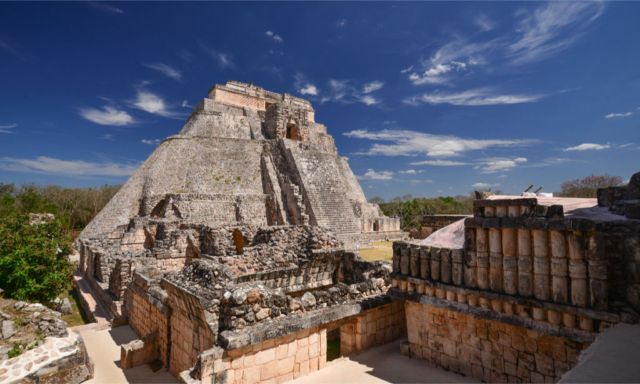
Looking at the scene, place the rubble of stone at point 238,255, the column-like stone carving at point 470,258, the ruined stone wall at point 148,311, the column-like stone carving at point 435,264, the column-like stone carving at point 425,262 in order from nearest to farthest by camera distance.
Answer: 1. the column-like stone carving at point 470,258
2. the rubble of stone at point 238,255
3. the column-like stone carving at point 435,264
4. the column-like stone carving at point 425,262
5. the ruined stone wall at point 148,311

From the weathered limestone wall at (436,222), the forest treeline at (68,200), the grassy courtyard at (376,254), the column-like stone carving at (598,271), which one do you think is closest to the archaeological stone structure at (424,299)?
the column-like stone carving at (598,271)

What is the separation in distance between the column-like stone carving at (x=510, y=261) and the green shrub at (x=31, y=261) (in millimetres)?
9806

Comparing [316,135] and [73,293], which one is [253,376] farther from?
[316,135]

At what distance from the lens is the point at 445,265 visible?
431cm

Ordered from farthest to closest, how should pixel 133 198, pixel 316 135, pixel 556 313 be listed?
pixel 316 135 → pixel 133 198 → pixel 556 313

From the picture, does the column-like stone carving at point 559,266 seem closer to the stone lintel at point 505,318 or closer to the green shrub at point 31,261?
the stone lintel at point 505,318

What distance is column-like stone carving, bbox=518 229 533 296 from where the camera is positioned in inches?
139

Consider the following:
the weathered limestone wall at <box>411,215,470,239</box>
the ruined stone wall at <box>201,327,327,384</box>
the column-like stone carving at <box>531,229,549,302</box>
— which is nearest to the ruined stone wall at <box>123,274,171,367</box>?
the ruined stone wall at <box>201,327,327,384</box>

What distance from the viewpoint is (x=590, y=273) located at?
3.12 metres

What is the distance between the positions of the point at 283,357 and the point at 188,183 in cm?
1737

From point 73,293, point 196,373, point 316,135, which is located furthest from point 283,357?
point 316,135

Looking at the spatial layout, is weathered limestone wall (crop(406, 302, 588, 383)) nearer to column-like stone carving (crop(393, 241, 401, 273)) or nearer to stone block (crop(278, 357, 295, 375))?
column-like stone carving (crop(393, 241, 401, 273))

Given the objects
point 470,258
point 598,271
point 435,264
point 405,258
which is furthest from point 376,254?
point 598,271

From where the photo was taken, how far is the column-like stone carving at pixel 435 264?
4.40 m
